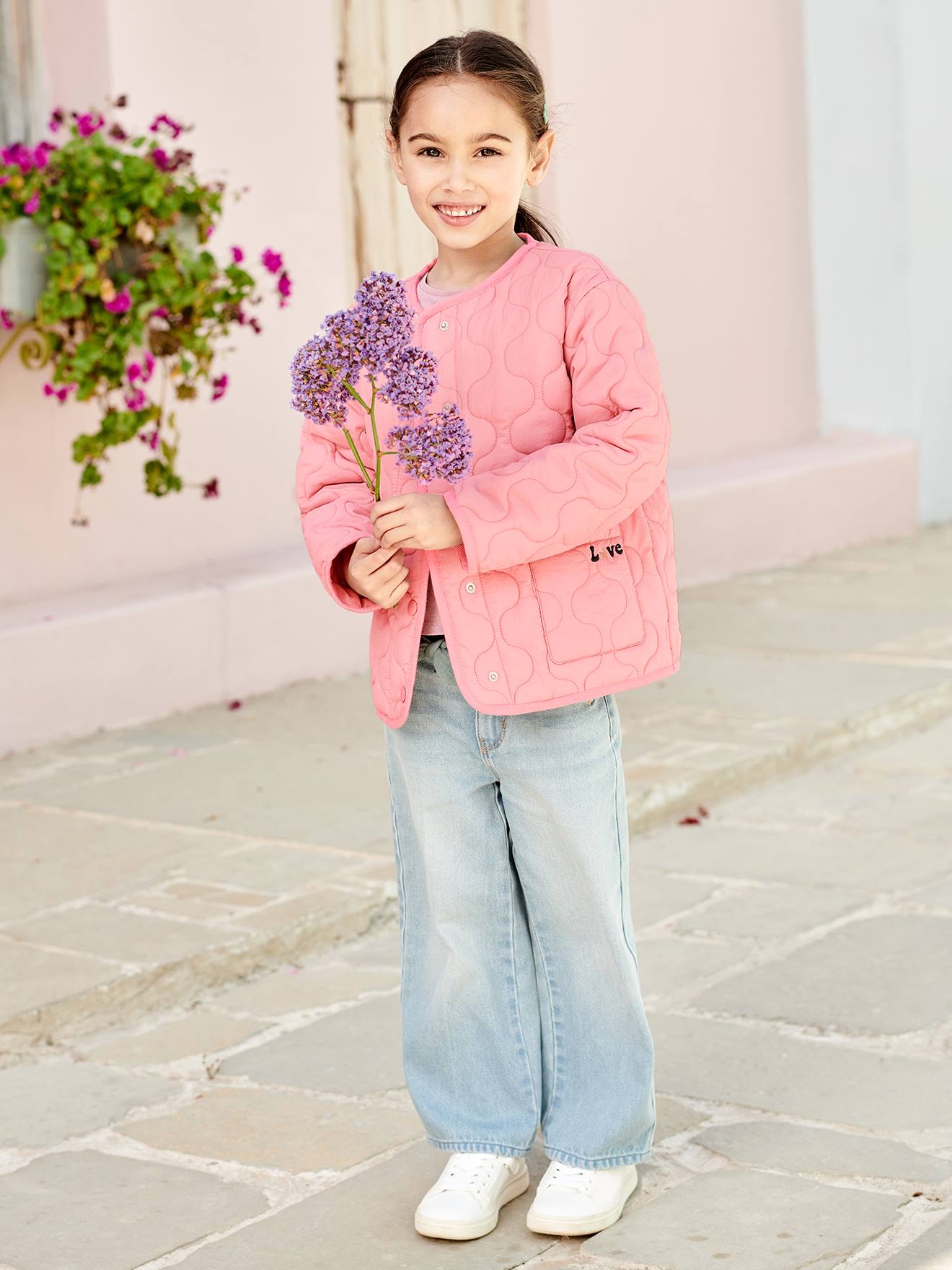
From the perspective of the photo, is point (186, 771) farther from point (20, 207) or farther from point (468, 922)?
point (468, 922)

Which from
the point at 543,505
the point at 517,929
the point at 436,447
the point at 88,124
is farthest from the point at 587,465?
the point at 88,124

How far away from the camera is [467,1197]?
264 cm

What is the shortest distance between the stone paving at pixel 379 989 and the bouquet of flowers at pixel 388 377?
1.08m

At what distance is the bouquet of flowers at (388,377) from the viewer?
2361mm

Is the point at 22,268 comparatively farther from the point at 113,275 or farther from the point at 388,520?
the point at 388,520

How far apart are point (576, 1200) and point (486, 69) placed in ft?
4.93

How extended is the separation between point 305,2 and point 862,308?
10.9 feet

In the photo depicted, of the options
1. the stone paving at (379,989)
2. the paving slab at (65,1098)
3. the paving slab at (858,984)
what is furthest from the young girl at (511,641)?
the paving slab at (858,984)

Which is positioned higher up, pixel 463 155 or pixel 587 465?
pixel 463 155

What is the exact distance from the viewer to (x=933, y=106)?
8.57m

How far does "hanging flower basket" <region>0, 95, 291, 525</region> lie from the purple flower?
2970 millimetres

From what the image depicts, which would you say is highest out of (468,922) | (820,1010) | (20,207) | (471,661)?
(20,207)

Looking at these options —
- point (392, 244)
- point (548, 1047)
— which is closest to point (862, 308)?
point (392, 244)

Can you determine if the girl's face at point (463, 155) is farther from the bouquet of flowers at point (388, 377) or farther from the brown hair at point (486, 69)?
the bouquet of flowers at point (388, 377)
